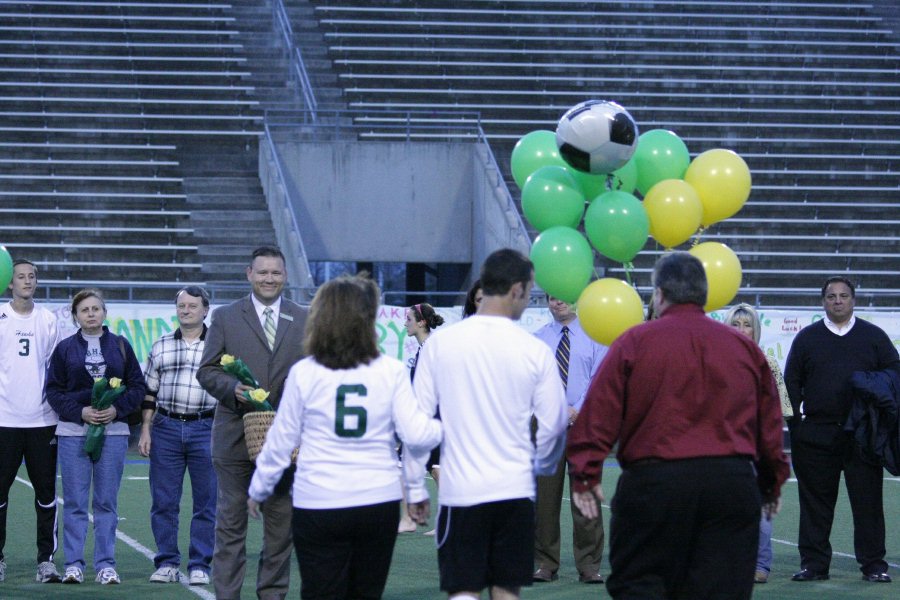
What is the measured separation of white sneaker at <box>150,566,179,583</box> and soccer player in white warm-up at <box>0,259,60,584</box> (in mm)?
671

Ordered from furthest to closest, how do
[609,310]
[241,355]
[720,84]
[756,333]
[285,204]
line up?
[720,84], [285,204], [756,333], [241,355], [609,310]

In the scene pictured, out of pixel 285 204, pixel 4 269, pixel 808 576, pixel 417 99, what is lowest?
pixel 808 576

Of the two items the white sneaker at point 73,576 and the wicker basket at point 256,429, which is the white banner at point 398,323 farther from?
the wicker basket at point 256,429

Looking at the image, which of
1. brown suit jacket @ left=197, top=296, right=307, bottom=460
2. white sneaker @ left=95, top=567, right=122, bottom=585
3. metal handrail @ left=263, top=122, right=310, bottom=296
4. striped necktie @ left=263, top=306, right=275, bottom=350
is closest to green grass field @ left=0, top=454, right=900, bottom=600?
white sneaker @ left=95, top=567, right=122, bottom=585

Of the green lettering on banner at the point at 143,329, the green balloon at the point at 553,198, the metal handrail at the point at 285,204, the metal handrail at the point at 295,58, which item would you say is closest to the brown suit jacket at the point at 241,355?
the green balloon at the point at 553,198

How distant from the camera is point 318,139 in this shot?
21.7m

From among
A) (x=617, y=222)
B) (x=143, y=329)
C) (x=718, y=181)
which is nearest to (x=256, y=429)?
(x=617, y=222)

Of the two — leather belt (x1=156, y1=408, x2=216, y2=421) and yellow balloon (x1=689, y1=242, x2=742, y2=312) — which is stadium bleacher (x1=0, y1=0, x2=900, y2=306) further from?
yellow balloon (x1=689, y1=242, x2=742, y2=312)

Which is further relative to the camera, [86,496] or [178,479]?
[178,479]

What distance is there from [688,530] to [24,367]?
16.2 ft

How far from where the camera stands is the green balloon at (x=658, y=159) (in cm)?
726

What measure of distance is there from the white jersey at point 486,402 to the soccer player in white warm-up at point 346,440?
11cm

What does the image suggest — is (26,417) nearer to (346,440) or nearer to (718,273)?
(346,440)

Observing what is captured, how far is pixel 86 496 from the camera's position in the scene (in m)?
8.21
